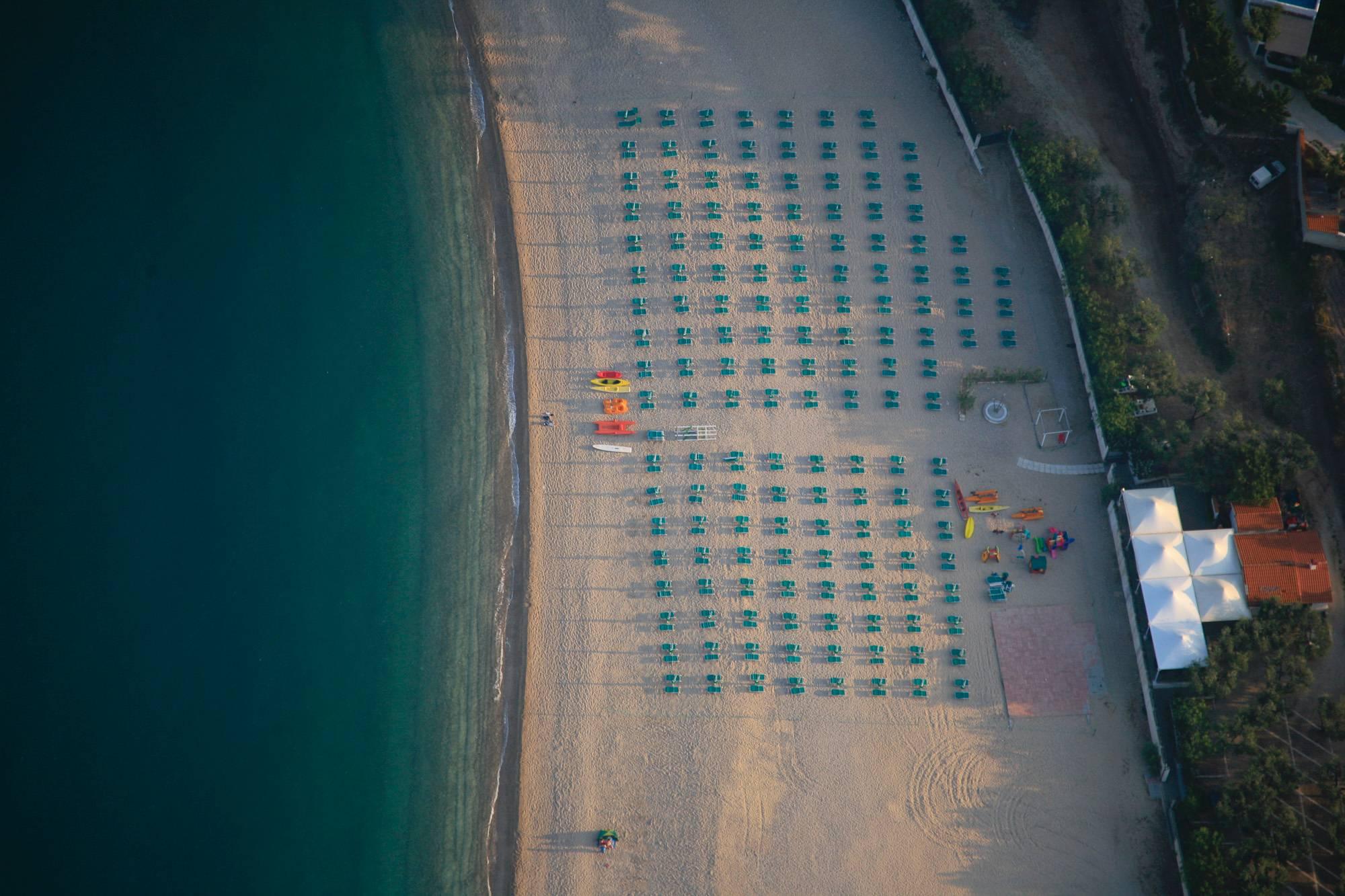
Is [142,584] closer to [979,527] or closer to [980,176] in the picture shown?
[979,527]

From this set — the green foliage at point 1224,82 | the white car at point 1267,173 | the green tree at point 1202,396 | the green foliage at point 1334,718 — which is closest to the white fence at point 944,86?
the green foliage at point 1224,82

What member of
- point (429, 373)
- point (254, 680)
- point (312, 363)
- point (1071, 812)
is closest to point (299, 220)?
point (312, 363)

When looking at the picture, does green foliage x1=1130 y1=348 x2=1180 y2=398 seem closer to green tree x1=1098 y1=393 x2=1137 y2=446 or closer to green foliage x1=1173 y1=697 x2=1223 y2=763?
green tree x1=1098 y1=393 x2=1137 y2=446

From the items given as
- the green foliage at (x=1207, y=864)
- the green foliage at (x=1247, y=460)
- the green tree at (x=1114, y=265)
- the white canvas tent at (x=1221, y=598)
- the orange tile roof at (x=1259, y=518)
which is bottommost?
the green foliage at (x=1207, y=864)

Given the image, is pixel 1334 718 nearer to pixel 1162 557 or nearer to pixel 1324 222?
pixel 1162 557

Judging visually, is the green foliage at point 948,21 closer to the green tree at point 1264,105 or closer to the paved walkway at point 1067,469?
the green tree at point 1264,105

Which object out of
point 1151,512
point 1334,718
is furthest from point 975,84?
point 1334,718
